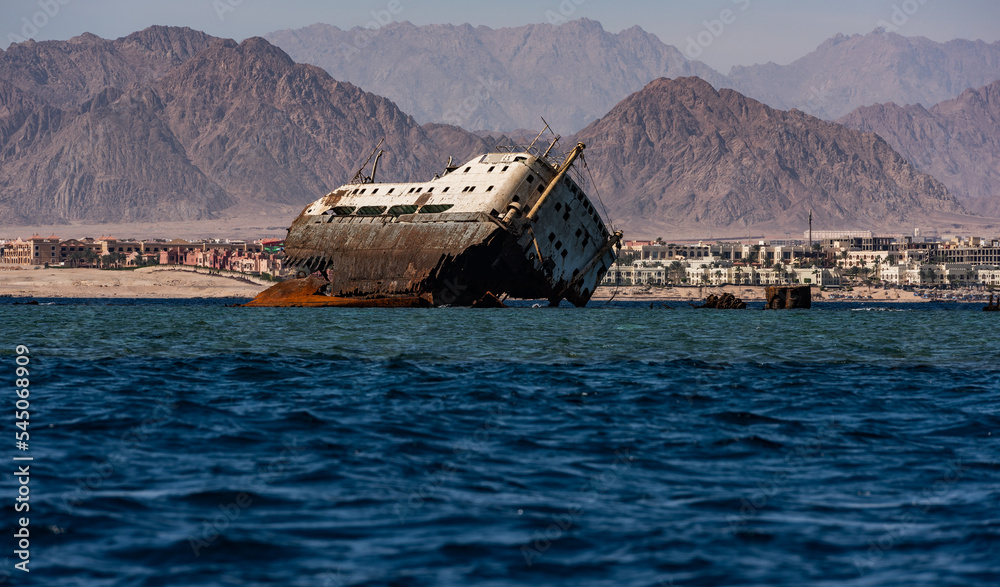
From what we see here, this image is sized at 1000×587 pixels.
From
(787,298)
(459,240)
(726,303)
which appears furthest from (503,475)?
(787,298)

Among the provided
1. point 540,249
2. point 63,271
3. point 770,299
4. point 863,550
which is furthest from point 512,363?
point 63,271

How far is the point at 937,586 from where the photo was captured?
33.1ft

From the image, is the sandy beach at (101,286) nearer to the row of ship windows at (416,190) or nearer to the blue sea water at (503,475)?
the row of ship windows at (416,190)

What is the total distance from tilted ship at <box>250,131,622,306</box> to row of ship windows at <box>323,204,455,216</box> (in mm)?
90

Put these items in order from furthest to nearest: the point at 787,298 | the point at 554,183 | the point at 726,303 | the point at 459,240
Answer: the point at 787,298 < the point at 726,303 < the point at 554,183 < the point at 459,240

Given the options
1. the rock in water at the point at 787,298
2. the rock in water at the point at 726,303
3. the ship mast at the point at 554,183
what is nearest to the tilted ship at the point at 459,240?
the ship mast at the point at 554,183

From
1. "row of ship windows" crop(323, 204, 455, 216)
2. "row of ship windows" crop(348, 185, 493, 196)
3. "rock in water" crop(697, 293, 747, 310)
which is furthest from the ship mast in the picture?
"rock in water" crop(697, 293, 747, 310)

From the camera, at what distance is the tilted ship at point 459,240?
66875mm

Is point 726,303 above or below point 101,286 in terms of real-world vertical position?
below

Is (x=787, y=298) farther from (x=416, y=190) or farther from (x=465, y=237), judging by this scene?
(x=465, y=237)

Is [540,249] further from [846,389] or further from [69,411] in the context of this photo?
[69,411]

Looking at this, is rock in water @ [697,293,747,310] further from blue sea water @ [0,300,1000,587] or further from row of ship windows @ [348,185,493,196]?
blue sea water @ [0,300,1000,587]

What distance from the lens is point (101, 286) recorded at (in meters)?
183

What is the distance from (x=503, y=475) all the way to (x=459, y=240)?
52.2 m
